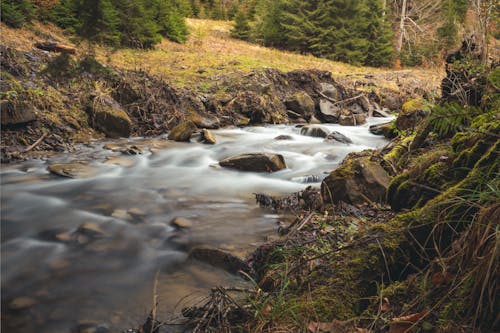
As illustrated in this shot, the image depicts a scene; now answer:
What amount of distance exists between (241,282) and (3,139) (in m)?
6.09

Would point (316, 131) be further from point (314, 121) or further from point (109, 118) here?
point (109, 118)

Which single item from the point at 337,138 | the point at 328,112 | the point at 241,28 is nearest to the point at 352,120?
the point at 328,112

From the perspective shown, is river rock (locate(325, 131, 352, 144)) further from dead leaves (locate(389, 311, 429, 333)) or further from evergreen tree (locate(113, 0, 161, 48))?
evergreen tree (locate(113, 0, 161, 48))

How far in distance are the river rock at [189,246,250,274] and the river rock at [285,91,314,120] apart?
399 inches

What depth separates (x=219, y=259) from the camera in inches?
137

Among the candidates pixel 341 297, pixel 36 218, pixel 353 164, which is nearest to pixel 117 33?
pixel 36 218

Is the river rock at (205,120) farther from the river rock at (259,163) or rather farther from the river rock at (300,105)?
the river rock at (259,163)

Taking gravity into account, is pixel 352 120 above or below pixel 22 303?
above

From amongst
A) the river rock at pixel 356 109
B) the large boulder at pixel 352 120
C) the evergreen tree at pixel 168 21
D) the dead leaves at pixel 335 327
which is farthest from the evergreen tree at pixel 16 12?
the dead leaves at pixel 335 327

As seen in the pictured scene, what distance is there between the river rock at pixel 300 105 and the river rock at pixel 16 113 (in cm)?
828

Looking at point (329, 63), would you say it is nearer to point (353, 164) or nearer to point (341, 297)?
point (353, 164)

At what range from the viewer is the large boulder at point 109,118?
8.72m

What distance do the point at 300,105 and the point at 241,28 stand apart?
19.6 m

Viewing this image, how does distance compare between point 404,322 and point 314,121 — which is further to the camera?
point 314,121
